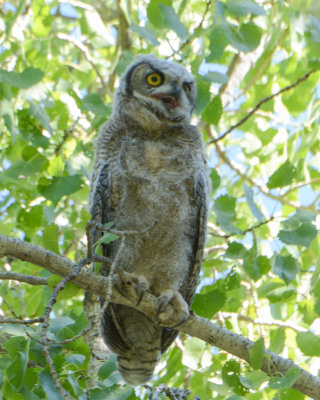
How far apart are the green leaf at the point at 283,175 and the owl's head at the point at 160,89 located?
0.69 m

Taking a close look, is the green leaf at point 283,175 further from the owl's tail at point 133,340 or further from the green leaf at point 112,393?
the green leaf at point 112,393

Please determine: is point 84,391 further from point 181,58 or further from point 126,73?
point 126,73

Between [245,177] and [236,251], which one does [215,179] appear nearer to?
[236,251]

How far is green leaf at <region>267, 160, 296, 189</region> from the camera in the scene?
2715 millimetres

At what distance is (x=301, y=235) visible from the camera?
8.66 ft

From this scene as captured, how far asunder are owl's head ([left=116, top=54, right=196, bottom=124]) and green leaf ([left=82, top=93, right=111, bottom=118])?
0.67 feet

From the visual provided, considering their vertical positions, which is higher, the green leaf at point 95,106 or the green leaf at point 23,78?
the green leaf at point 23,78

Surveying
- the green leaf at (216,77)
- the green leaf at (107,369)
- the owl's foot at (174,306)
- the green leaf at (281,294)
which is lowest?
the green leaf at (107,369)

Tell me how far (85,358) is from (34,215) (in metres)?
1.02

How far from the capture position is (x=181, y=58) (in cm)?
299

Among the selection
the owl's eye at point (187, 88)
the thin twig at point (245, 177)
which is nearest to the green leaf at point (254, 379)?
the owl's eye at point (187, 88)

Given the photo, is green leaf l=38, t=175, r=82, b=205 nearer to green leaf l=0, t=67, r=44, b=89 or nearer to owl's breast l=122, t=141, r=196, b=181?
owl's breast l=122, t=141, r=196, b=181

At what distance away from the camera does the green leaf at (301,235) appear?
2.62m

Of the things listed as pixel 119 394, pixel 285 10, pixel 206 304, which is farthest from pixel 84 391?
pixel 285 10
